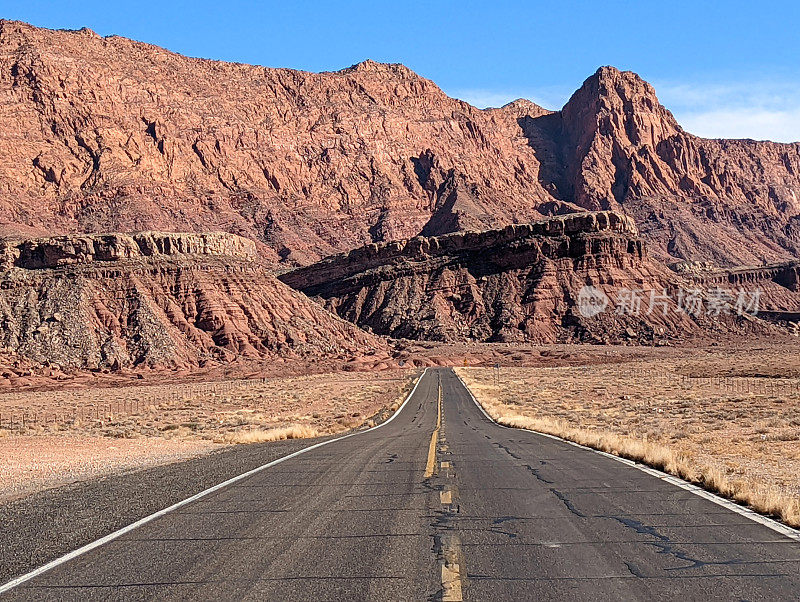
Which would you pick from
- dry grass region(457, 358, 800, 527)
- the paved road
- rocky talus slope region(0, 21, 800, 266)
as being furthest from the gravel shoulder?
rocky talus slope region(0, 21, 800, 266)

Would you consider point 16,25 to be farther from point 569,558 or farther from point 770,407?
point 569,558

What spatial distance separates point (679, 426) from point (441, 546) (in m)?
19.7

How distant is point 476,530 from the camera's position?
24.8 feet

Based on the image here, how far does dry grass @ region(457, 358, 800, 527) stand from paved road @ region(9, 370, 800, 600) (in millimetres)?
978

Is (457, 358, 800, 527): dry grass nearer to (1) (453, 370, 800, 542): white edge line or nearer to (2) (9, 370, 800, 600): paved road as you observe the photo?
(1) (453, 370, 800, 542): white edge line

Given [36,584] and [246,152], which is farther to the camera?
[246,152]

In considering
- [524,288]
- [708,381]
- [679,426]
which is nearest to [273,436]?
[679,426]

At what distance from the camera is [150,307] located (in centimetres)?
8406

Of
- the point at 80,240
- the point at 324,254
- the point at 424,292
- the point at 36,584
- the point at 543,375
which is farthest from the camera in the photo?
the point at 324,254

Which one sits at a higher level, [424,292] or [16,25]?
[16,25]

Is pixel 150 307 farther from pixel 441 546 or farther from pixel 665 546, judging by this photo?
pixel 665 546

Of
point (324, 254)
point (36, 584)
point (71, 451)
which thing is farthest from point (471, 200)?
point (36, 584)

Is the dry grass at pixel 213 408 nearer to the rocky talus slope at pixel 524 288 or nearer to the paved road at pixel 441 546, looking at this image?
the paved road at pixel 441 546

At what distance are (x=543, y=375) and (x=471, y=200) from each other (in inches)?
4809
